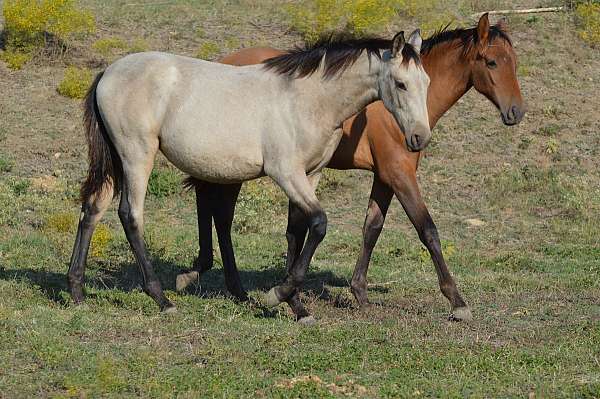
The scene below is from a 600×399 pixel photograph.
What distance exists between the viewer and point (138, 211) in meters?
7.77

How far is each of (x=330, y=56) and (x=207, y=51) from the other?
11.4 m

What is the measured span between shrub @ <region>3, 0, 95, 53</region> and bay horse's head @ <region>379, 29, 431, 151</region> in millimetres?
12278

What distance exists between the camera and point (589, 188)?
14.1 m

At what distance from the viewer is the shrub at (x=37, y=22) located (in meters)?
18.0

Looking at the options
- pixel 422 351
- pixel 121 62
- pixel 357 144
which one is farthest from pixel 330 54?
pixel 422 351

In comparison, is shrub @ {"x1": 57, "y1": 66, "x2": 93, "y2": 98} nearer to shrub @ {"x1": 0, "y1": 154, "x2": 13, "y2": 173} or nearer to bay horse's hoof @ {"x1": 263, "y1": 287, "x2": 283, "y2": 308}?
shrub @ {"x1": 0, "y1": 154, "x2": 13, "y2": 173}

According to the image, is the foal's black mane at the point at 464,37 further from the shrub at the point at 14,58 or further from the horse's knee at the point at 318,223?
the shrub at the point at 14,58

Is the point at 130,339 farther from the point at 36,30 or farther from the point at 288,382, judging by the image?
the point at 36,30

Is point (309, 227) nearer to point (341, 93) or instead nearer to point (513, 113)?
point (341, 93)

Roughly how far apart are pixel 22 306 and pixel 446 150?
9307mm

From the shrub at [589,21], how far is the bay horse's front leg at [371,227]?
1252 centimetres

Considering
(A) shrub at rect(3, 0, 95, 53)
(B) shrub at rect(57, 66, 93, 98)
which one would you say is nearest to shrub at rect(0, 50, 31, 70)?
(A) shrub at rect(3, 0, 95, 53)

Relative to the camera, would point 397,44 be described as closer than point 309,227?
Yes

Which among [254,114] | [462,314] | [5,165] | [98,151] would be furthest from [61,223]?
[462,314]
